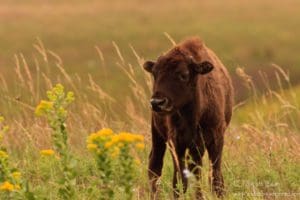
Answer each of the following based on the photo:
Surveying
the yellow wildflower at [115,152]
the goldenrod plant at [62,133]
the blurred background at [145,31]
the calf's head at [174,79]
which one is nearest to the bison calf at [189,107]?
the calf's head at [174,79]

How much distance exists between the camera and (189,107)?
8797mm

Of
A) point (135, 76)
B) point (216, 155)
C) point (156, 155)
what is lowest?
point (216, 155)

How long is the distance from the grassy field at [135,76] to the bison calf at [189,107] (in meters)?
0.24

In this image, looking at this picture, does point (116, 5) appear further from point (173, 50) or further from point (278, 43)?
point (173, 50)

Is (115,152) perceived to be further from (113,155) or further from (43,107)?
(43,107)

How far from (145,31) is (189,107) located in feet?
124

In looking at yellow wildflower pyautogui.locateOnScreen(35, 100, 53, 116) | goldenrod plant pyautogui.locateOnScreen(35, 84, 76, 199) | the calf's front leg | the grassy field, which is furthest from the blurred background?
yellow wildflower pyautogui.locateOnScreen(35, 100, 53, 116)

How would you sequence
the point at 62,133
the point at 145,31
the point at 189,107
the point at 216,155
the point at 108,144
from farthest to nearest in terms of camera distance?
the point at 145,31 < the point at 216,155 < the point at 189,107 < the point at 62,133 < the point at 108,144

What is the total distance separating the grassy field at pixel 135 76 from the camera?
9422mm

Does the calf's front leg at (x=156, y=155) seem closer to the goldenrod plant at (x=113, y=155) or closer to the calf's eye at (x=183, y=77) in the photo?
the calf's eye at (x=183, y=77)

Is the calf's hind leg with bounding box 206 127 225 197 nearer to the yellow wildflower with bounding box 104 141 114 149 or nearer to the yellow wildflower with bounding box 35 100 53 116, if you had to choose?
the yellow wildflower with bounding box 35 100 53 116

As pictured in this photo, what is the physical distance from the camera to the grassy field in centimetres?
942

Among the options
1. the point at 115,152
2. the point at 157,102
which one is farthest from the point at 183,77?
the point at 115,152

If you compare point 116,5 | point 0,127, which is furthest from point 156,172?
point 116,5
